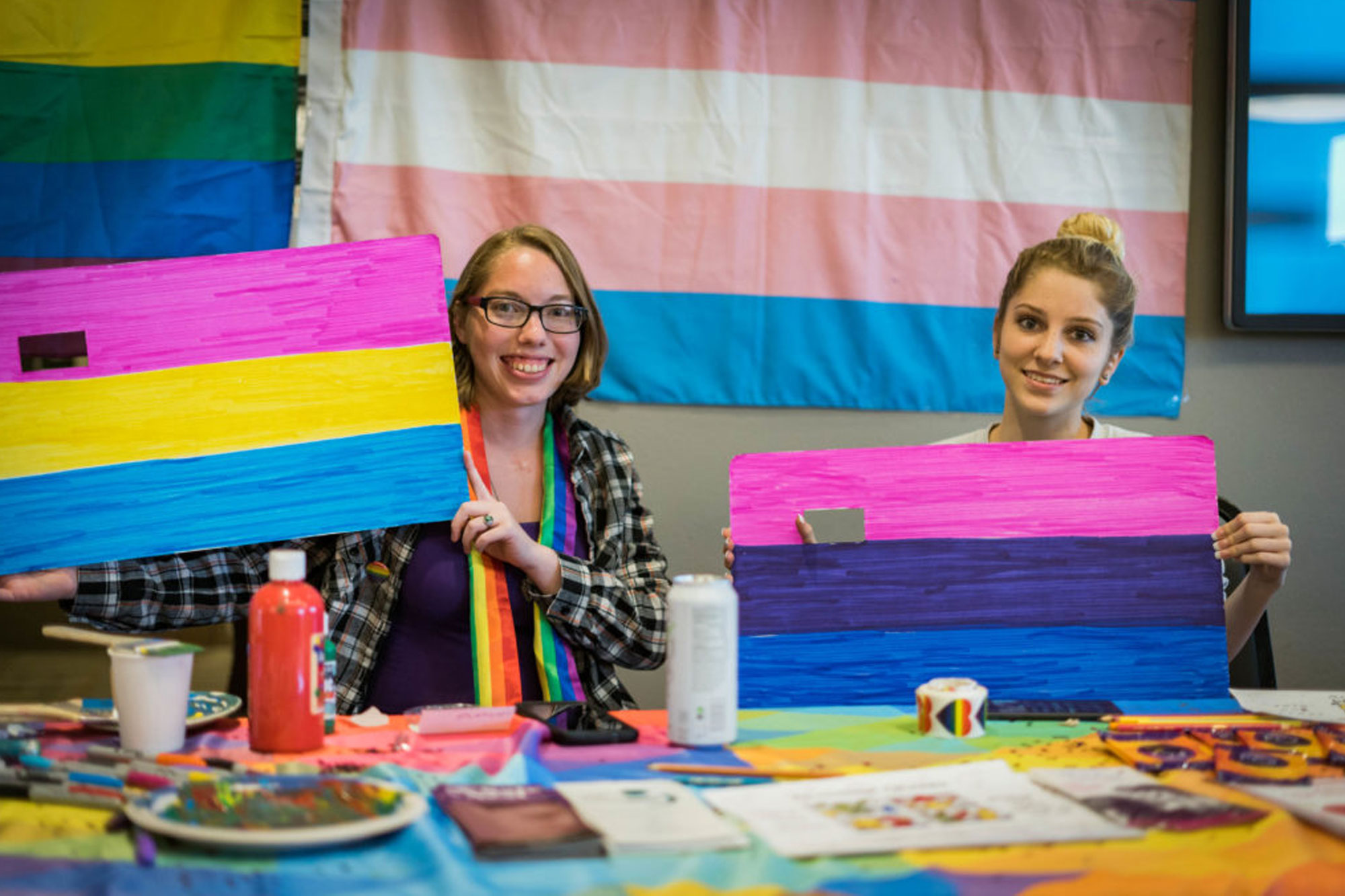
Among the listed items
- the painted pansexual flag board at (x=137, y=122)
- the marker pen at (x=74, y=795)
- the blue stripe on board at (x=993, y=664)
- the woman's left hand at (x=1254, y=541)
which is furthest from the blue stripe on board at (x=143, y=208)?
the woman's left hand at (x=1254, y=541)

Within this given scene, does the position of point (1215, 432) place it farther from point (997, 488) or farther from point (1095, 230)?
point (997, 488)

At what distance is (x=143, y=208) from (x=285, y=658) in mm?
1519

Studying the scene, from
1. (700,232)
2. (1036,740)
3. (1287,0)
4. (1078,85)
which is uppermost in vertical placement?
(1287,0)

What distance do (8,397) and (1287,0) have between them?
2544 mm

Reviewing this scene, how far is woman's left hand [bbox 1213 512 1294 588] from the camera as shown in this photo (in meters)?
1.62

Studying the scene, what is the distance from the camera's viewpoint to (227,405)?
166 cm

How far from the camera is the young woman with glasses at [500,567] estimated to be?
170cm

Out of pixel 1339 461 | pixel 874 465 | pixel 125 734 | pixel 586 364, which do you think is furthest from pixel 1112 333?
pixel 125 734

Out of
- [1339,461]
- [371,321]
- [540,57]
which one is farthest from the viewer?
[1339,461]

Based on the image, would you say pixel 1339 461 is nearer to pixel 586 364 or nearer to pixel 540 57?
pixel 586 364

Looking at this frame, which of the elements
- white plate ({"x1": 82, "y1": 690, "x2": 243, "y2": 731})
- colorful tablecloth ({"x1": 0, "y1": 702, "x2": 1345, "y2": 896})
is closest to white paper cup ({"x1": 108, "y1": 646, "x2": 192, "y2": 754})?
white plate ({"x1": 82, "y1": 690, "x2": 243, "y2": 731})

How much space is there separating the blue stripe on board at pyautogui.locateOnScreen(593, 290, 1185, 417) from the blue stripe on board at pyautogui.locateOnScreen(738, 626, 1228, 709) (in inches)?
41.0

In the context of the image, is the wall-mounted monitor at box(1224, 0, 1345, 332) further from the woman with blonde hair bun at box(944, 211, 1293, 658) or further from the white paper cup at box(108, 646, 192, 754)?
the white paper cup at box(108, 646, 192, 754)

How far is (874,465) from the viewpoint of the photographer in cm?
161
